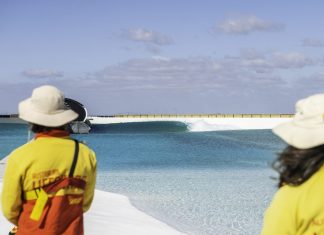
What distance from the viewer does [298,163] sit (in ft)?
6.29

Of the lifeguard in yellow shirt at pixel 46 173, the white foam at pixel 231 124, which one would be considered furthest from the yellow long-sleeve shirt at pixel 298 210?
the white foam at pixel 231 124

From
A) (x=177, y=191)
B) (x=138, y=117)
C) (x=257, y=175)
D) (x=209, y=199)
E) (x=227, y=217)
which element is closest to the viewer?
(x=227, y=217)

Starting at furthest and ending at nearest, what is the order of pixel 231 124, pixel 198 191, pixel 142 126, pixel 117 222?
pixel 142 126
pixel 231 124
pixel 198 191
pixel 117 222

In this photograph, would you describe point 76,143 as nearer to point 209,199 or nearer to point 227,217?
point 227,217

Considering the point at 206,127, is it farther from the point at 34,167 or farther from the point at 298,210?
the point at 298,210

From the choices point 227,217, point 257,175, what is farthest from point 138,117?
point 227,217

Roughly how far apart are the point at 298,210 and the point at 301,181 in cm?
9

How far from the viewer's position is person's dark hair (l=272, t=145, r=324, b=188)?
1.92 m

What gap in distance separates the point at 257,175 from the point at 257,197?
5.46m

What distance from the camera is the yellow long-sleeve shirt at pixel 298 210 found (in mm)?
1897

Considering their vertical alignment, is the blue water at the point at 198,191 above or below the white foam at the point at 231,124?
above

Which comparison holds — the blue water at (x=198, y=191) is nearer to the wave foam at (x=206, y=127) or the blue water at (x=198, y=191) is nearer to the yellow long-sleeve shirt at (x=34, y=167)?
the yellow long-sleeve shirt at (x=34, y=167)

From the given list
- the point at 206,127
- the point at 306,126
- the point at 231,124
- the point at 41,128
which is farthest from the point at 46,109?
the point at 231,124

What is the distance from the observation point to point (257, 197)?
1358 cm
